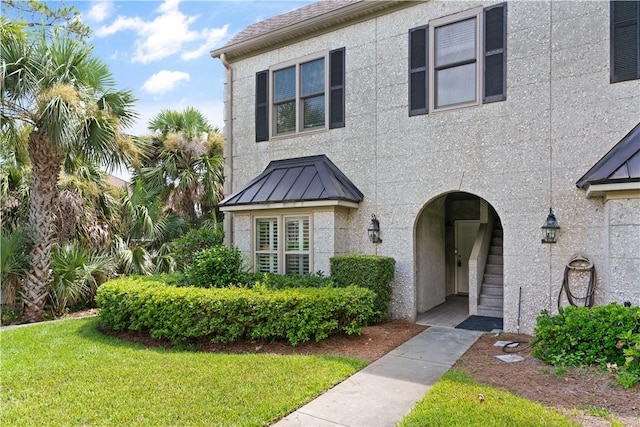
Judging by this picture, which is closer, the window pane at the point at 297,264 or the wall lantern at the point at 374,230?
the wall lantern at the point at 374,230

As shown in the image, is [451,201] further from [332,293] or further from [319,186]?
[332,293]

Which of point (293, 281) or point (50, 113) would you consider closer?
point (293, 281)

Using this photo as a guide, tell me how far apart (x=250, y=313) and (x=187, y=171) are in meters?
9.71

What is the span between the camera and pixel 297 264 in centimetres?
921

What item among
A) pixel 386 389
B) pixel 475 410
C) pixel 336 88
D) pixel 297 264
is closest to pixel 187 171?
pixel 297 264

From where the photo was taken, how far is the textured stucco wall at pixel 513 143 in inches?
265

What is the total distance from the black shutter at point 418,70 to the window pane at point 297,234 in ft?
11.8

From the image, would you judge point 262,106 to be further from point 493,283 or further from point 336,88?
point 493,283

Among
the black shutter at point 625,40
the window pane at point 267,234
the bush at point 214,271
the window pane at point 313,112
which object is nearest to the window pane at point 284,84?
the window pane at point 313,112

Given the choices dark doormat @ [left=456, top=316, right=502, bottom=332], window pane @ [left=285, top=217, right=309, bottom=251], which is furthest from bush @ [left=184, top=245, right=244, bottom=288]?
dark doormat @ [left=456, top=316, right=502, bottom=332]

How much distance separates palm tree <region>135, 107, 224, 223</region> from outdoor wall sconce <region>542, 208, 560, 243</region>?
1121 cm

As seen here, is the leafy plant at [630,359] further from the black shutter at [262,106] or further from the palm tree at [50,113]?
the palm tree at [50,113]

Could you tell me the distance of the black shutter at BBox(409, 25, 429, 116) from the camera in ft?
27.2

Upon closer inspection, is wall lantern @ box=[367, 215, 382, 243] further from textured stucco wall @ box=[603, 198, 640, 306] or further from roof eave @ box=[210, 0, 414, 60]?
roof eave @ box=[210, 0, 414, 60]
